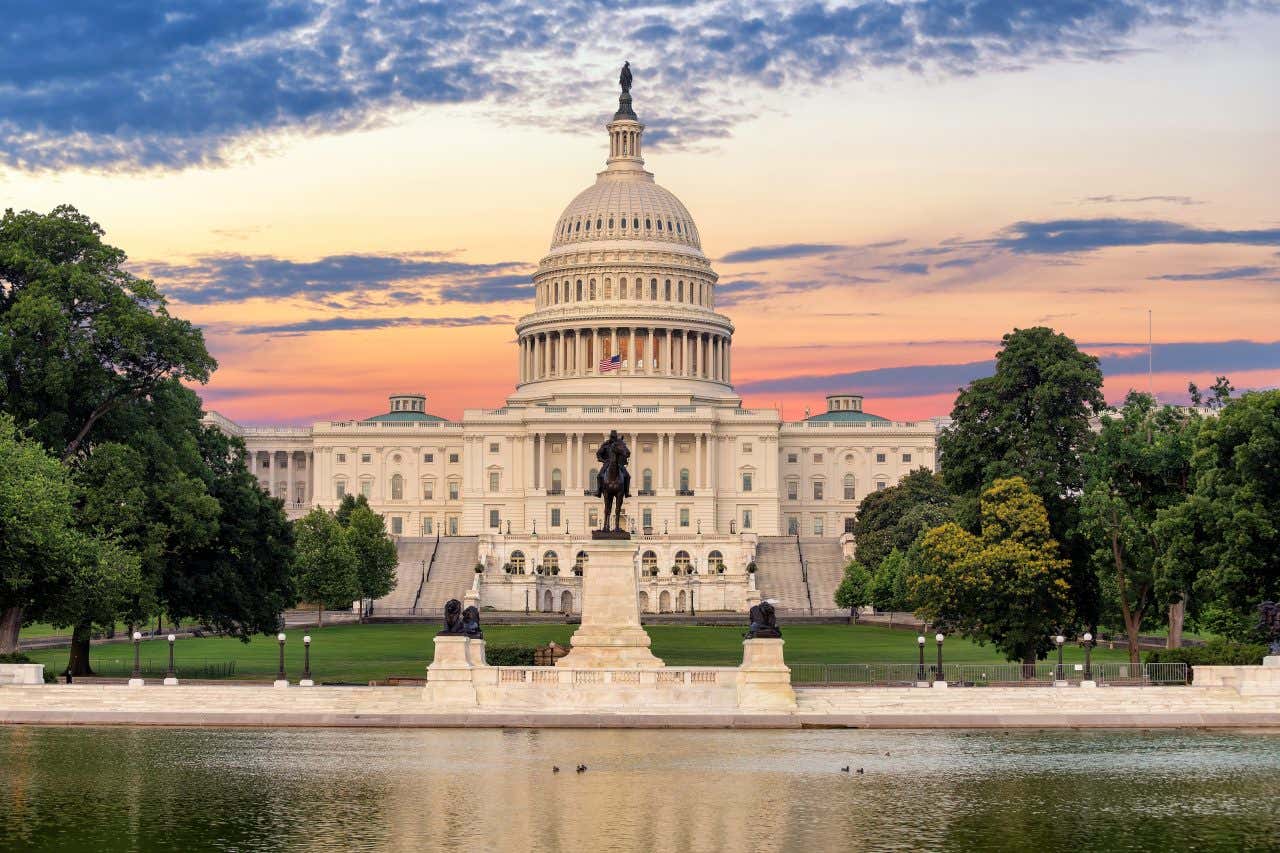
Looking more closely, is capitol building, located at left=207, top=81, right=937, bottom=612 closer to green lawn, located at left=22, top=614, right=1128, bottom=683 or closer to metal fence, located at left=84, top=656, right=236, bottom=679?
green lawn, located at left=22, top=614, right=1128, bottom=683

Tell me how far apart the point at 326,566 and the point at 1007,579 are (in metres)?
52.3

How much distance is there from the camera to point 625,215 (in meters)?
190

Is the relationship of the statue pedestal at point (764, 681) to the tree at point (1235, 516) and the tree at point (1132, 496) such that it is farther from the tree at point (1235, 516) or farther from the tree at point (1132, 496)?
the tree at point (1132, 496)

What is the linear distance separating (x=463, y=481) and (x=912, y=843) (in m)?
155

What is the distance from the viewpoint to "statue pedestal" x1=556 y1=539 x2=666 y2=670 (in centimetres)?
5366

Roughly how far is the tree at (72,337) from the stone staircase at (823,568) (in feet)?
236

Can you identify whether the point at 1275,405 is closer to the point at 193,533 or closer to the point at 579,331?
the point at 193,533

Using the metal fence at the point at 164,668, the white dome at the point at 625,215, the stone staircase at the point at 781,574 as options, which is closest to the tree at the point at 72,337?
the metal fence at the point at 164,668

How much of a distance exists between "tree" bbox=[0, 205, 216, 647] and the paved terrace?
567 inches

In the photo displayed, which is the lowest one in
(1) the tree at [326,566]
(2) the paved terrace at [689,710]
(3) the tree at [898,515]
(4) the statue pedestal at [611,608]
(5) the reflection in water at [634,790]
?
(5) the reflection in water at [634,790]

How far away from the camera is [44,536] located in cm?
5719


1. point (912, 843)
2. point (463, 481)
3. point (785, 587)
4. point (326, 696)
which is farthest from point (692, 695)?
point (463, 481)

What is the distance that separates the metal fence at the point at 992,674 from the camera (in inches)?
2231

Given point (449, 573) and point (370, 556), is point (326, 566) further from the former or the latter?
point (449, 573)
